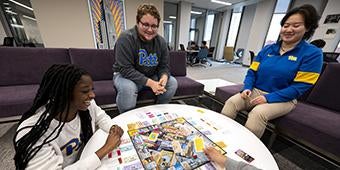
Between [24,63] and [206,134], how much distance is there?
2.16 meters

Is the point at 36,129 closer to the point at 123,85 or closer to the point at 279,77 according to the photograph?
the point at 123,85

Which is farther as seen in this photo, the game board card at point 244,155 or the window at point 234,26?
the window at point 234,26

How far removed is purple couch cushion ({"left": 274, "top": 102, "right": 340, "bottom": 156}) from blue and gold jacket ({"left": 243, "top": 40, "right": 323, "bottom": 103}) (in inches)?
7.7

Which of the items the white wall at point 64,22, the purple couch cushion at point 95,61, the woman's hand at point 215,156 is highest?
the white wall at point 64,22

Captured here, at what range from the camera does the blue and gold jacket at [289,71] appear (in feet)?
3.74

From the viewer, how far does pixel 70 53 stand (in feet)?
5.90

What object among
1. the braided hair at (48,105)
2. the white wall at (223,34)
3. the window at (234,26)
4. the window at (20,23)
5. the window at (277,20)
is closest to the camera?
the braided hair at (48,105)

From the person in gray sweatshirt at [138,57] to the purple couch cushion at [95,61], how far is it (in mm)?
530

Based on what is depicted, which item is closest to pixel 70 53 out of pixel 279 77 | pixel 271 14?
pixel 279 77

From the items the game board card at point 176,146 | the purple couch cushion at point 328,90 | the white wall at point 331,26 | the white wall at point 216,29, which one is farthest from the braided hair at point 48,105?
the white wall at point 216,29

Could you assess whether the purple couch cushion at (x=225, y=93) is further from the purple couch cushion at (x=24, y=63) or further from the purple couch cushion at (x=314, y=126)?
the purple couch cushion at (x=24, y=63)

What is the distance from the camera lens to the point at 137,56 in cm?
145

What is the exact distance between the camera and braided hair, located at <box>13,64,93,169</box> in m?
0.47

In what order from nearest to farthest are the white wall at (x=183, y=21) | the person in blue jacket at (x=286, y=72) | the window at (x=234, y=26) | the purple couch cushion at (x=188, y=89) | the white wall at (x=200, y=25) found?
the person in blue jacket at (x=286, y=72) < the purple couch cushion at (x=188, y=89) < the white wall at (x=183, y=21) < the window at (x=234, y=26) < the white wall at (x=200, y=25)
